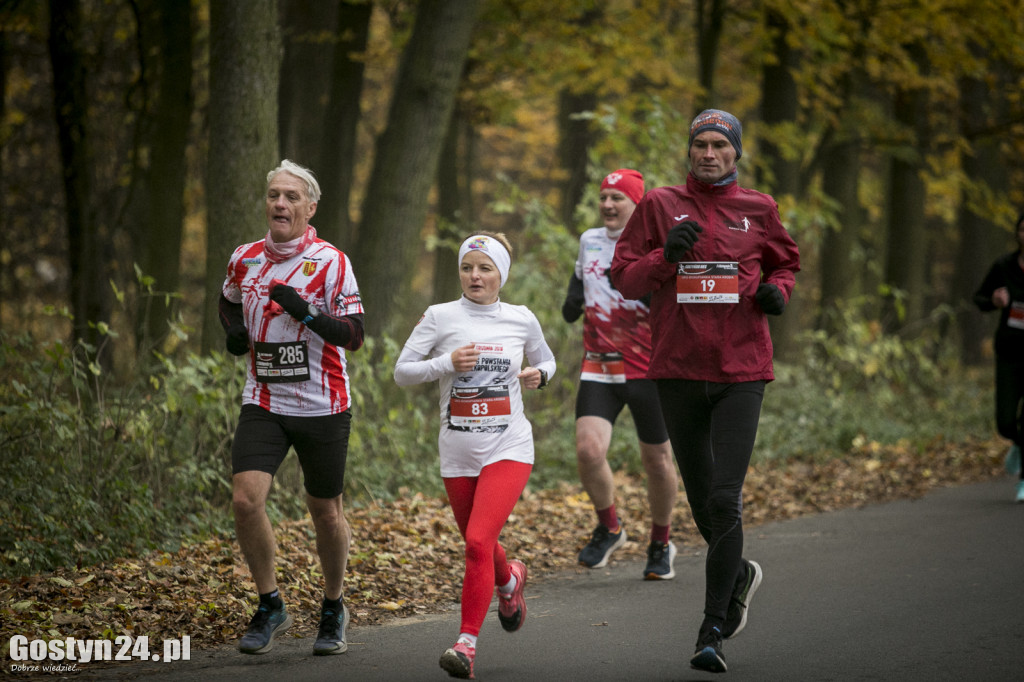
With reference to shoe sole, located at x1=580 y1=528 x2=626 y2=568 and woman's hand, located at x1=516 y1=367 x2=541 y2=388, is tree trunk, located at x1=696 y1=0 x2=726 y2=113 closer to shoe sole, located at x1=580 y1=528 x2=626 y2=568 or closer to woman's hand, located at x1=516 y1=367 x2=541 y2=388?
shoe sole, located at x1=580 y1=528 x2=626 y2=568

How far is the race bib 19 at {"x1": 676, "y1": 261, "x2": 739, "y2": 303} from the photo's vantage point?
206 inches

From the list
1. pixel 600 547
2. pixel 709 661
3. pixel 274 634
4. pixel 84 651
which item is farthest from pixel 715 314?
pixel 84 651

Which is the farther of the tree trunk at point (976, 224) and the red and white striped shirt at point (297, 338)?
the tree trunk at point (976, 224)

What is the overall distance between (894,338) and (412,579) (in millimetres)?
10664

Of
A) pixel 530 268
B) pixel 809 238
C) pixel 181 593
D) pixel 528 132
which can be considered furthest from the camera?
pixel 528 132

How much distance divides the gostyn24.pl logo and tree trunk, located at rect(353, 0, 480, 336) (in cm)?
610

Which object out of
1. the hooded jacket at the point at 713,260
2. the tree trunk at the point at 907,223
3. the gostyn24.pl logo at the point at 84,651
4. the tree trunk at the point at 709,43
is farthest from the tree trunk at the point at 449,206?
the gostyn24.pl logo at the point at 84,651

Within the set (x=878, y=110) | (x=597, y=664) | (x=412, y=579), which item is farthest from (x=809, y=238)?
(x=597, y=664)

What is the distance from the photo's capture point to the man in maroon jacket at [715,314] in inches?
202

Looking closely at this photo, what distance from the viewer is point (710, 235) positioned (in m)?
5.29

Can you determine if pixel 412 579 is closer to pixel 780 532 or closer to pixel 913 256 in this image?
pixel 780 532

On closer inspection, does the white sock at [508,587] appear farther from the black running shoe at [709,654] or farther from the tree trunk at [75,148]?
the tree trunk at [75,148]

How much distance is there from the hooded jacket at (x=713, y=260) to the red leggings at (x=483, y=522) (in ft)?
2.89

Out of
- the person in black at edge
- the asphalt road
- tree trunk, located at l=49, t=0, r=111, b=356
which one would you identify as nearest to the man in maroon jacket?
the asphalt road
